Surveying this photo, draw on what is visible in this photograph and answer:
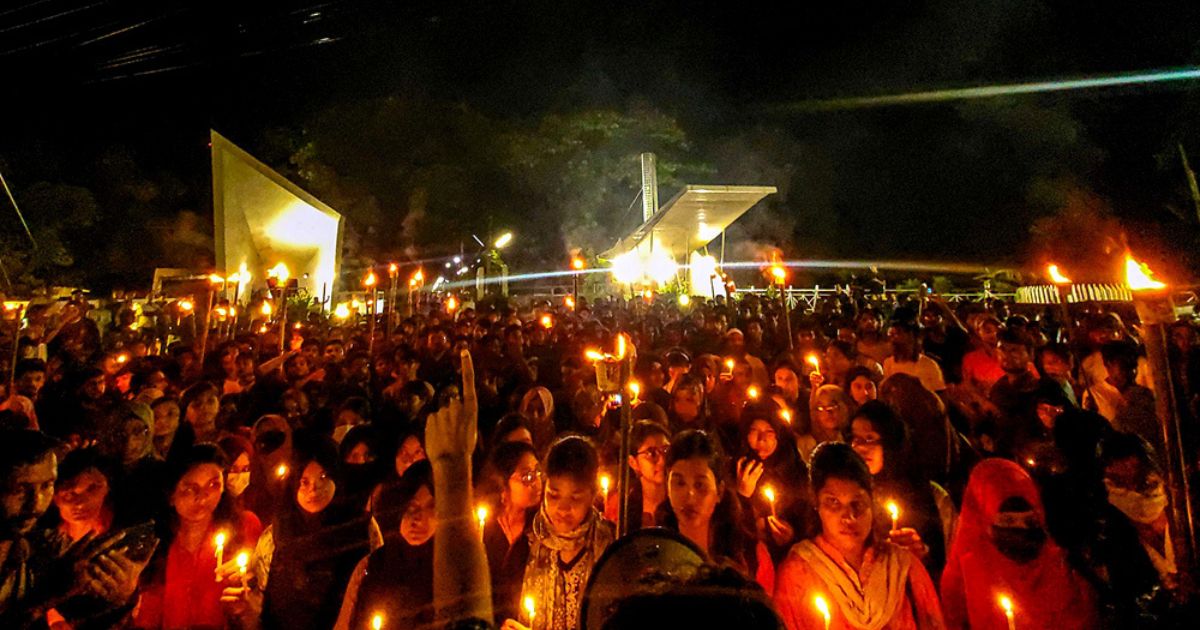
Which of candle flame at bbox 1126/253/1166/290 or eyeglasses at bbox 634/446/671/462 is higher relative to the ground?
candle flame at bbox 1126/253/1166/290

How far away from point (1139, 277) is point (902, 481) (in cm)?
187

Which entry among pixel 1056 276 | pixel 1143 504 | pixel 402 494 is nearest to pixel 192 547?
pixel 402 494

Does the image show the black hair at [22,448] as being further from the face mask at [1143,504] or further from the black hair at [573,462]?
the face mask at [1143,504]

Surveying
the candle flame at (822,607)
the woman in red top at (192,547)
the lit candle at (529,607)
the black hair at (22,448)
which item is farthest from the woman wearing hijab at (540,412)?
the black hair at (22,448)

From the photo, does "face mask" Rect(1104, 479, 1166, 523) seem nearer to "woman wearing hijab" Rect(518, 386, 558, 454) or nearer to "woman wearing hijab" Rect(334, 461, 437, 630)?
"woman wearing hijab" Rect(334, 461, 437, 630)

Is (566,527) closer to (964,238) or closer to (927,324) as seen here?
(927,324)

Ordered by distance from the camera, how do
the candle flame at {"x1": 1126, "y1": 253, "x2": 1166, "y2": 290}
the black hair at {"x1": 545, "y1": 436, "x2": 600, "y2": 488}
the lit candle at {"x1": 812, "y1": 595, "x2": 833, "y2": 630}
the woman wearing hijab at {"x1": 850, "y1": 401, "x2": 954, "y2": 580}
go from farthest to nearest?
the woman wearing hijab at {"x1": 850, "y1": 401, "x2": 954, "y2": 580} < the black hair at {"x1": 545, "y1": 436, "x2": 600, "y2": 488} < the lit candle at {"x1": 812, "y1": 595, "x2": 833, "y2": 630} < the candle flame at {"x1": 1126, "y1": 253, "x2": 1166, "y2": 290}

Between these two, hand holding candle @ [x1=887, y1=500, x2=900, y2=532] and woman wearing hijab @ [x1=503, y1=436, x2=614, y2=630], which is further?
hand holding candle @ [x1=887, y1=500, x2=900, y2=532]

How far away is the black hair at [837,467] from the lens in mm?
2633

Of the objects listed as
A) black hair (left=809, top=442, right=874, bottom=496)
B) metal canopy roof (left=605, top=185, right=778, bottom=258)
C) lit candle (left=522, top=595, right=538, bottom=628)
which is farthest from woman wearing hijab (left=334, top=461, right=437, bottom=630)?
metal canopy roof (left=605, top=185, right=778, bottom=258)

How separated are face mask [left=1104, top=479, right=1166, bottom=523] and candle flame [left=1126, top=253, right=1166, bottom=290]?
1402 mm

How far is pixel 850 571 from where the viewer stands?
2.59 meters

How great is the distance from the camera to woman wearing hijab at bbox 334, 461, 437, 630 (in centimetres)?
→ 269

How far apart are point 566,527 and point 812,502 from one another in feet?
4.01
